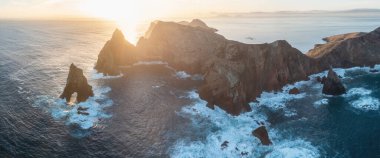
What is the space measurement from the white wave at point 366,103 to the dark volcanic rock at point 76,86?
207 feet

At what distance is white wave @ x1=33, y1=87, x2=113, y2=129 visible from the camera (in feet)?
201

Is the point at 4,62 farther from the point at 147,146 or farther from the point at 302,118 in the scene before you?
the point at 302,118

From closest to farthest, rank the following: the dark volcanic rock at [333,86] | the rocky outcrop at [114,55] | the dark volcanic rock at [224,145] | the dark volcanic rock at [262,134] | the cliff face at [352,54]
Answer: the dark volcanic rock at [224,145] < the dark volcanic rock at [262,134] < the dark volcanic rock at [333,86] < the rocky outcrop at [114,55] < the cliff face at [352,54]

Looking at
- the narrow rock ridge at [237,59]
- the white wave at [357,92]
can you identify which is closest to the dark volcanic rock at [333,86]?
the white wave at [357,92]

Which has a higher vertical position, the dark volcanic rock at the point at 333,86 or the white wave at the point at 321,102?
the dark volcanic rock at the point at 333,86

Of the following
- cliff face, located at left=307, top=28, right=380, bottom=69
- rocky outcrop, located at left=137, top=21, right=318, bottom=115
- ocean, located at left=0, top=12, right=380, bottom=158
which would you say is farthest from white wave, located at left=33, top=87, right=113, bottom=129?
cliff face, located at left=307, top=28, right=380, bottom=69

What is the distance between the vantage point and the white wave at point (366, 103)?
68.9 meters

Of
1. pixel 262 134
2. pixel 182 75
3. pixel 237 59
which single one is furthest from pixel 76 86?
Answer: pixel 262 134

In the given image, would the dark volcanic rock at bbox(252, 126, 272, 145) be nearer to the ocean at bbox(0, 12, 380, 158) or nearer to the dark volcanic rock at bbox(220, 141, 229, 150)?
the ocean at bbox(0, 12, 380, 158)

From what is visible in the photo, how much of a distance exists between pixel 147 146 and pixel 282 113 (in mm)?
31201

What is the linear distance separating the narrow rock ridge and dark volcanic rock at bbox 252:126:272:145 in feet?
33.9

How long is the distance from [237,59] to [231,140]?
25.7 metres

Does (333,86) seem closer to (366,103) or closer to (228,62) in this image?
(366,103)

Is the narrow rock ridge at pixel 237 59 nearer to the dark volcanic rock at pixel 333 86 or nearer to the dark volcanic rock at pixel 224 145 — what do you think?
the dark volcanic rock at pixel 333 86
